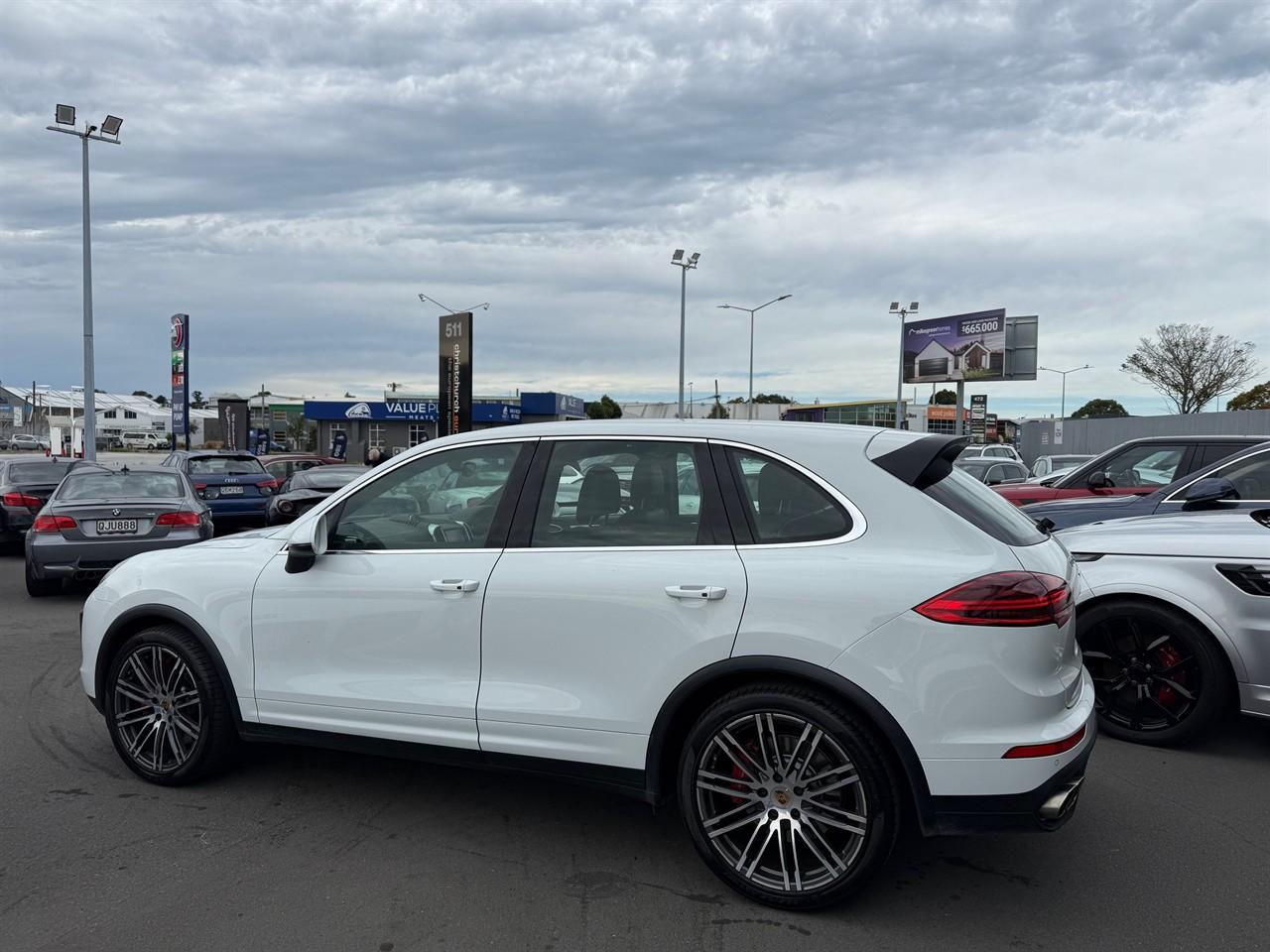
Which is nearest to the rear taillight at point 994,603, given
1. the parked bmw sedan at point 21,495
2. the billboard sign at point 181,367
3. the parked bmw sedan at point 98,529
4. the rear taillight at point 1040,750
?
the rear taillight at point 1040,750

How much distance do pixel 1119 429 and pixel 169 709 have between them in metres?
48.5

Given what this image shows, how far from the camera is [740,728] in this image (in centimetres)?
335

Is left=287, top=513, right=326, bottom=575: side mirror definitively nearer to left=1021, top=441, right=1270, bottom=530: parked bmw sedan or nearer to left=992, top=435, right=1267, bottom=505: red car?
left=1021, top=441, right=1270, bottom=530: parked bmw sedan

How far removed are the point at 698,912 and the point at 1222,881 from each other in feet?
6.62

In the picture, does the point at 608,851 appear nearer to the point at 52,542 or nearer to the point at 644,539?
the point at 644,539

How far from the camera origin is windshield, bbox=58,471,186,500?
10219 mm

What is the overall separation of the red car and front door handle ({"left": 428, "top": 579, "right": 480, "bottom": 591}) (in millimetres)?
7449

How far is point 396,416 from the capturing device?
61781 mm

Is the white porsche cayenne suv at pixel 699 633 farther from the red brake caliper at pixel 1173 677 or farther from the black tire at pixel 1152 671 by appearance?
the red brake caliper at pixel 1173 677

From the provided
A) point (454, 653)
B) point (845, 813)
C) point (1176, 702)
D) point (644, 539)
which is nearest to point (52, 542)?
Answer: point (454, 653)

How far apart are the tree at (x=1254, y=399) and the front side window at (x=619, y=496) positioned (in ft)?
213

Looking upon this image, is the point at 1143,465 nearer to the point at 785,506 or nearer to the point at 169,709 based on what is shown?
the point at 785,506

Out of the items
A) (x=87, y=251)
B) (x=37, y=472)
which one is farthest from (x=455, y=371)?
(x=37, y=472)

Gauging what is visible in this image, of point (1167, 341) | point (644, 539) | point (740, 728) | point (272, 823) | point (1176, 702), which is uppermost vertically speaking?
point (1167, 341)
